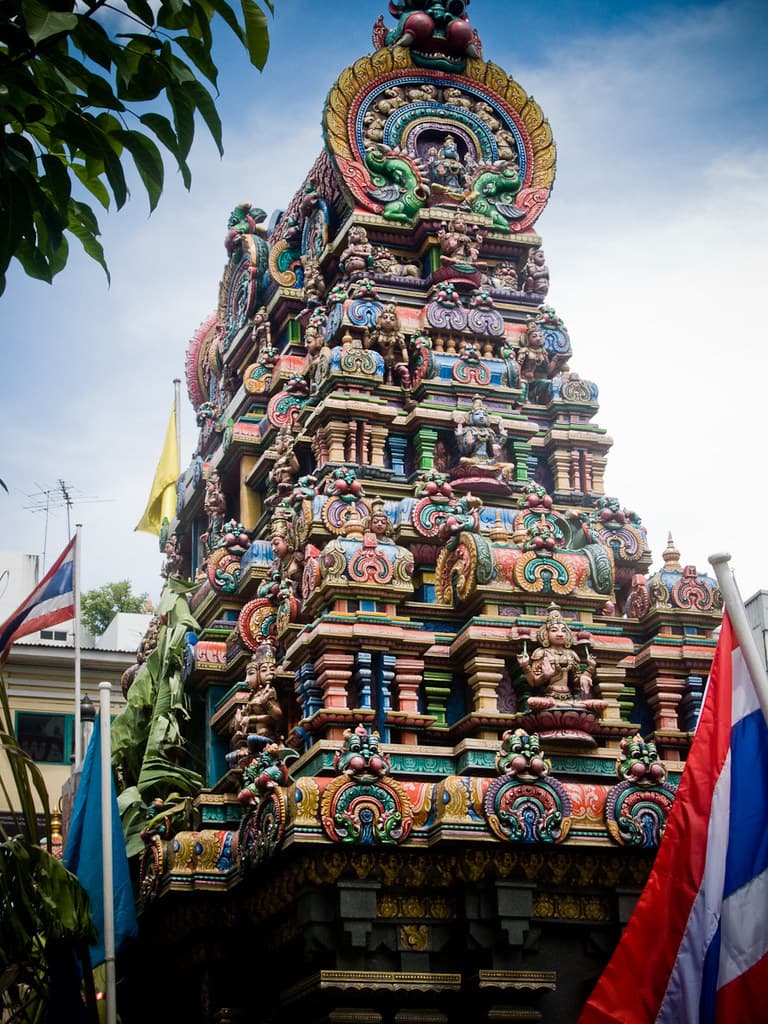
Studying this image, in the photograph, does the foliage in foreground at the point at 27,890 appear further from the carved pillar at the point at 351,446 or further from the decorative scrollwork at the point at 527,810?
the carved pillar at the point at 351,446

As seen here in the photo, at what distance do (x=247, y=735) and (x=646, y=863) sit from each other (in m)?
5.47

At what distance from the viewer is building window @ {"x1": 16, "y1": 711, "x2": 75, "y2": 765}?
36.1m

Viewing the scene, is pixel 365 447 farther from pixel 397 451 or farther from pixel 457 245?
pixel 457 245

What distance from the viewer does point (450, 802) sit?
16469 millimetres

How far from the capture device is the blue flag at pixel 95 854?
56.8 ft

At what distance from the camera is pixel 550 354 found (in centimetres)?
2366

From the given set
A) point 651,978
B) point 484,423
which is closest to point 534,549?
point 484,423

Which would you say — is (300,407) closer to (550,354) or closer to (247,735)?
(550,354)

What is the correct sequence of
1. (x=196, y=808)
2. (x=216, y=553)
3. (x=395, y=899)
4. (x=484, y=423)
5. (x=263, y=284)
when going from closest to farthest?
(x=395, y=899)
(x=196, y=808)
(x=484, y=423)
(x=216, y=553)
(x=263, y=284)

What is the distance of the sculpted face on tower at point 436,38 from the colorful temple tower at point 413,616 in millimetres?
47

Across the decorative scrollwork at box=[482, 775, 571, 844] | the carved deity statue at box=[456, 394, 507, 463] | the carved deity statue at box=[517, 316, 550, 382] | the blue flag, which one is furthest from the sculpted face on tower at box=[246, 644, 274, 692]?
the carved deity statue at box=[517, 316, 550, 382]

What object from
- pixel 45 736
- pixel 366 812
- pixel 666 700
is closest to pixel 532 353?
pixel 666 700

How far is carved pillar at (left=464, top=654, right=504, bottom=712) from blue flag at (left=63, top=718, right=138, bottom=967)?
4629 mm

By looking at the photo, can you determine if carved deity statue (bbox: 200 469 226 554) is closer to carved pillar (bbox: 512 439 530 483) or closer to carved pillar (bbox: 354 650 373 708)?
carved pillar (bbox: 512 439 530 483)
